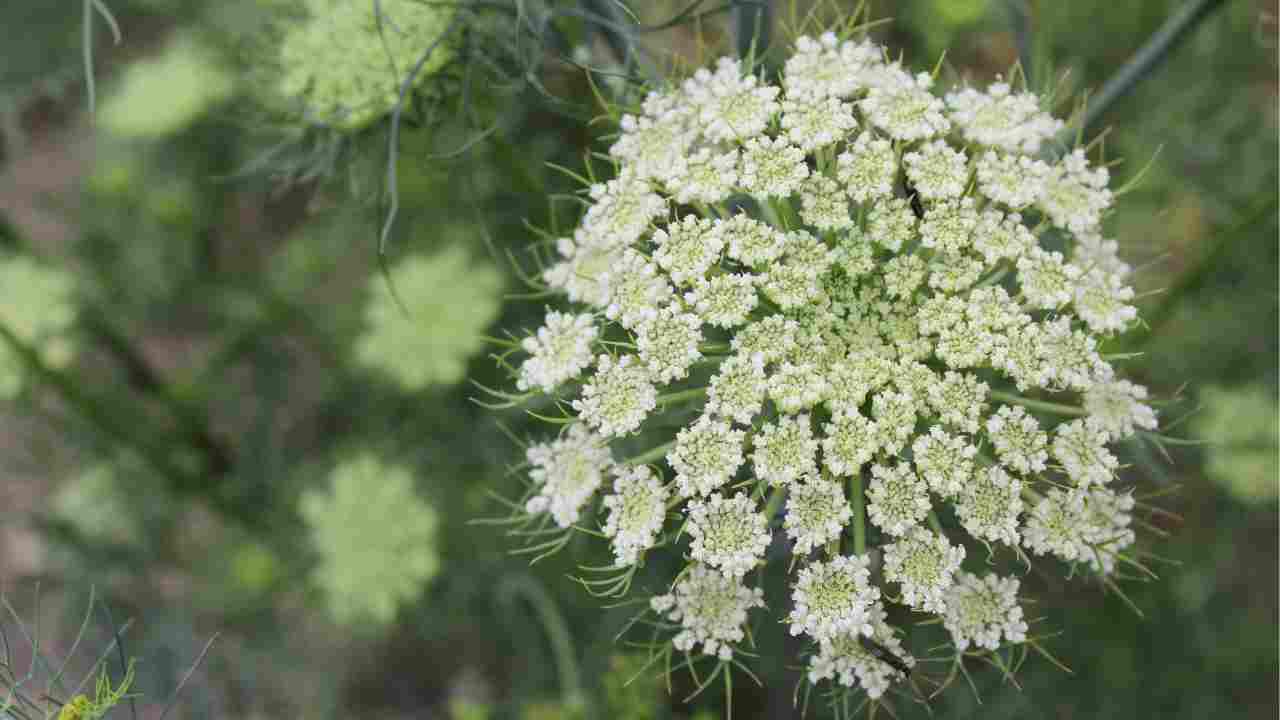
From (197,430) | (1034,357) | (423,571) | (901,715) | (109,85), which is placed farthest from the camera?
(109,85)

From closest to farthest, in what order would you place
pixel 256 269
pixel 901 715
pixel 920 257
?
1. pixel 920 257
2. pixel 901 715
3. pixel 256 269

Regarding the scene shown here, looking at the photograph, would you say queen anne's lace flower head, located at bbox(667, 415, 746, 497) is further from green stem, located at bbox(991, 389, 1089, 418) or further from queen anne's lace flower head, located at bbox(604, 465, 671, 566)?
green stem, located at bbox(991, 389, 1089, 418)

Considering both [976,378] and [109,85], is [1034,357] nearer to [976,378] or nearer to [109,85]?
[976,378]

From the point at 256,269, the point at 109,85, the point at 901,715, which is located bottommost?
the point at 901,715

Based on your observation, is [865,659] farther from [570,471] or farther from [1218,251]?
[1218,251]

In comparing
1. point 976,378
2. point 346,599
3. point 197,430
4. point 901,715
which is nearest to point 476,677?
point 346,599

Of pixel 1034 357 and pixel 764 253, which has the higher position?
pixel 764 253
